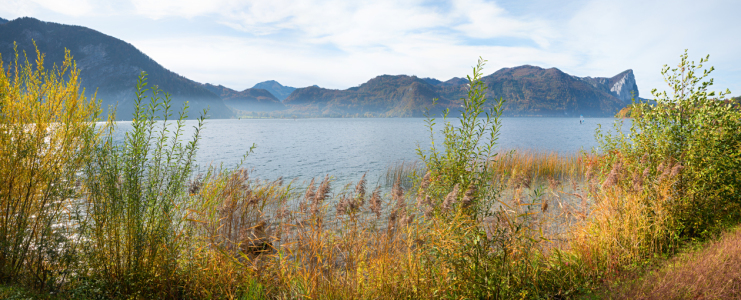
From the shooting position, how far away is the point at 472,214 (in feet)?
13.9

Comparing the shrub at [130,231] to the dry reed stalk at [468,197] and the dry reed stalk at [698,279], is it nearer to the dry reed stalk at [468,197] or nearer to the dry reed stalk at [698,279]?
the dry reed stalk at [468,197]

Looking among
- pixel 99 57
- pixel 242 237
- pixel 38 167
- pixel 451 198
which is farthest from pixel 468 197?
pixel 99 57

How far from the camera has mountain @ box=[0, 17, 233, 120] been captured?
16650 cm

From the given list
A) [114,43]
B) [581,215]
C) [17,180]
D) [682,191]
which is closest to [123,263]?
[17,180]

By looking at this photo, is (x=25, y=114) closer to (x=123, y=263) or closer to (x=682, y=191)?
(x=123, y=263)

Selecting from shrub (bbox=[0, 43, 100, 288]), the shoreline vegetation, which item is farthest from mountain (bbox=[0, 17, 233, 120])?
the shoreline vegetation

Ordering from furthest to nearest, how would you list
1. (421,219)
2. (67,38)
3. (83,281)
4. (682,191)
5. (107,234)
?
(67,38), (682,191), (421,219), (107,234), (83,281)

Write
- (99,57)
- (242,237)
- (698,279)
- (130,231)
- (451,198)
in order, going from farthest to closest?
1. (99,57)
2. (242,237)
3. (130,231)
4. (451,198)
5. (698,279)

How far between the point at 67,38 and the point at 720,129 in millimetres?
269827

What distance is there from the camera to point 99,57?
186m

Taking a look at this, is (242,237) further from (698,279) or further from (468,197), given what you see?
(698,279)

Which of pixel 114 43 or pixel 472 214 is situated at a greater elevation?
pixel 114 43

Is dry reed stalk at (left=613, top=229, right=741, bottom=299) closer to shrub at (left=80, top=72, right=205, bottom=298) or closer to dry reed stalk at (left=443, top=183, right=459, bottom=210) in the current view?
dry reed stalk at (left=443, top=183, right=459, bottom=210)

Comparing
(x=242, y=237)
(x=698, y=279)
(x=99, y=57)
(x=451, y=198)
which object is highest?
(x=99, y=57)
